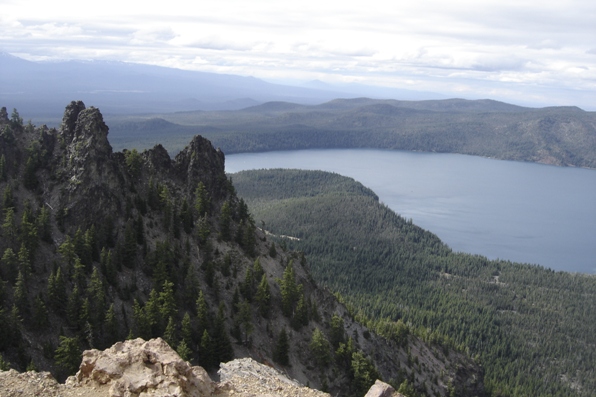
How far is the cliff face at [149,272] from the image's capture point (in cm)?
3775

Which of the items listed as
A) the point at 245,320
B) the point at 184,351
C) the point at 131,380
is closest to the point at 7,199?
the point at 184,351

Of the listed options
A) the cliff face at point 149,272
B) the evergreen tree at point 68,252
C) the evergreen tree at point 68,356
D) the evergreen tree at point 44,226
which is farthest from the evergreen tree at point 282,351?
the evergreen tree at point 44,226

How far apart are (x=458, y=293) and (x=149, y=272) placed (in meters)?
88.4

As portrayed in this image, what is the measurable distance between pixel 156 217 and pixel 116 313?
1250 centimetres

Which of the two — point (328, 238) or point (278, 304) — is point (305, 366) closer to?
point (278, 304)

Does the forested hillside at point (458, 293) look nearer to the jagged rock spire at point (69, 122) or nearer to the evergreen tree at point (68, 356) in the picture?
the evergreen tree at point (68, 356)

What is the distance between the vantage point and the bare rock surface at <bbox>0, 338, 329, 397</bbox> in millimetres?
17734

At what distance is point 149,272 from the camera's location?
149 feet

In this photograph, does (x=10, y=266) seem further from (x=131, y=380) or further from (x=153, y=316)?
(x=131, y=380)

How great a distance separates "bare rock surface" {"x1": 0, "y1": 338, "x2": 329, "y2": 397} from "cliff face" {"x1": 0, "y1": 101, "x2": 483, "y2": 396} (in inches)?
593

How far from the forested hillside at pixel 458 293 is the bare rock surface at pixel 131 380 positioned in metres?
49.3

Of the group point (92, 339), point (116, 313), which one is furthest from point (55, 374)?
point (116, 313)

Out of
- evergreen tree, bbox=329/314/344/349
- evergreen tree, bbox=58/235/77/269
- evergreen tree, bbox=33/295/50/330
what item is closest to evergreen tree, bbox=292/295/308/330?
evergreen tree, bbox=329/314/344/349

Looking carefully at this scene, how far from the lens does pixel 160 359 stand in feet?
63.7
